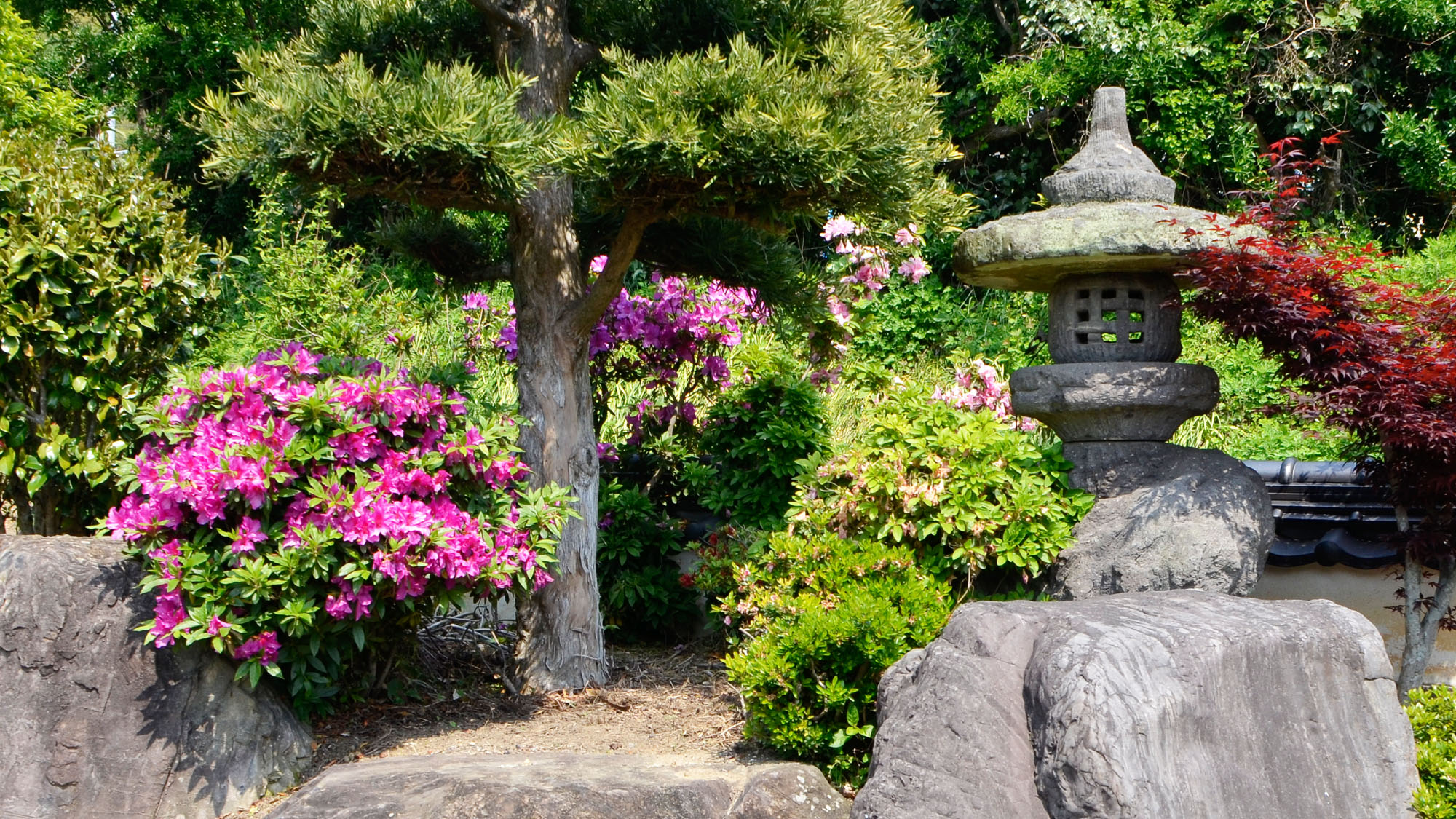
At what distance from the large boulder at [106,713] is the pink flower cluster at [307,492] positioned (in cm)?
21

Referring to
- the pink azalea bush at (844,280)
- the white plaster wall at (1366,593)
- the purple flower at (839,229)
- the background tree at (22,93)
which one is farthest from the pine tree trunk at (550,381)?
the background tree at (22,93)

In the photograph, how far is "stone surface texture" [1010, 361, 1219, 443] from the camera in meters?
4.27

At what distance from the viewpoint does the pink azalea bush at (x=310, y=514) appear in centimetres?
391

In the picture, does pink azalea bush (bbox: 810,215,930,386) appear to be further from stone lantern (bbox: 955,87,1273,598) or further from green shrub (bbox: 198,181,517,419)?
green shrub (bbox: 198,181,517,419)

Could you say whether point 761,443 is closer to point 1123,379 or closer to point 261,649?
point 1123,379

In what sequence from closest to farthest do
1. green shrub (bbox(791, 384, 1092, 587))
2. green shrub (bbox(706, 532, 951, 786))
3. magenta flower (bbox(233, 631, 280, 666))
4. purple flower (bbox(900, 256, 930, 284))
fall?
green shrub (bbox(706, 532, 951, 786)) → magenta flower (bbox(233, 631, 280, 666)) → green shrub (bbox(791, 384, 1092, 587)) → purple flower (bbox(900, 256, 930, 284))

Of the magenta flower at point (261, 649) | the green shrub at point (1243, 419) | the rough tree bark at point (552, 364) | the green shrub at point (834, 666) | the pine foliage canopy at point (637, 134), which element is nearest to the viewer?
the green shrub at point (834, 666)

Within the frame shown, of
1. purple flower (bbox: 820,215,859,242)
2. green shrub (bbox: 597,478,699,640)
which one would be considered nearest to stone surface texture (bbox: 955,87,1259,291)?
purple flower (bbox: 820,215,859,242)

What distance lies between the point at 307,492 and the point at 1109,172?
3174 millimetres

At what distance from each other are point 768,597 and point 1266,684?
1734 millimetres

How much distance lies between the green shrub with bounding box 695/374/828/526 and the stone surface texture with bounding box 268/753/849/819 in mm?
1945

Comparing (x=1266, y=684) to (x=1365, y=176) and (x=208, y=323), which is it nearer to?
(x=208, y=323)

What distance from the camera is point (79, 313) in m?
4.57

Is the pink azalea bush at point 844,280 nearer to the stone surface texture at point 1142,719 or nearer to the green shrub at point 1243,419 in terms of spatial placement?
the green shrub at point 1243,419
